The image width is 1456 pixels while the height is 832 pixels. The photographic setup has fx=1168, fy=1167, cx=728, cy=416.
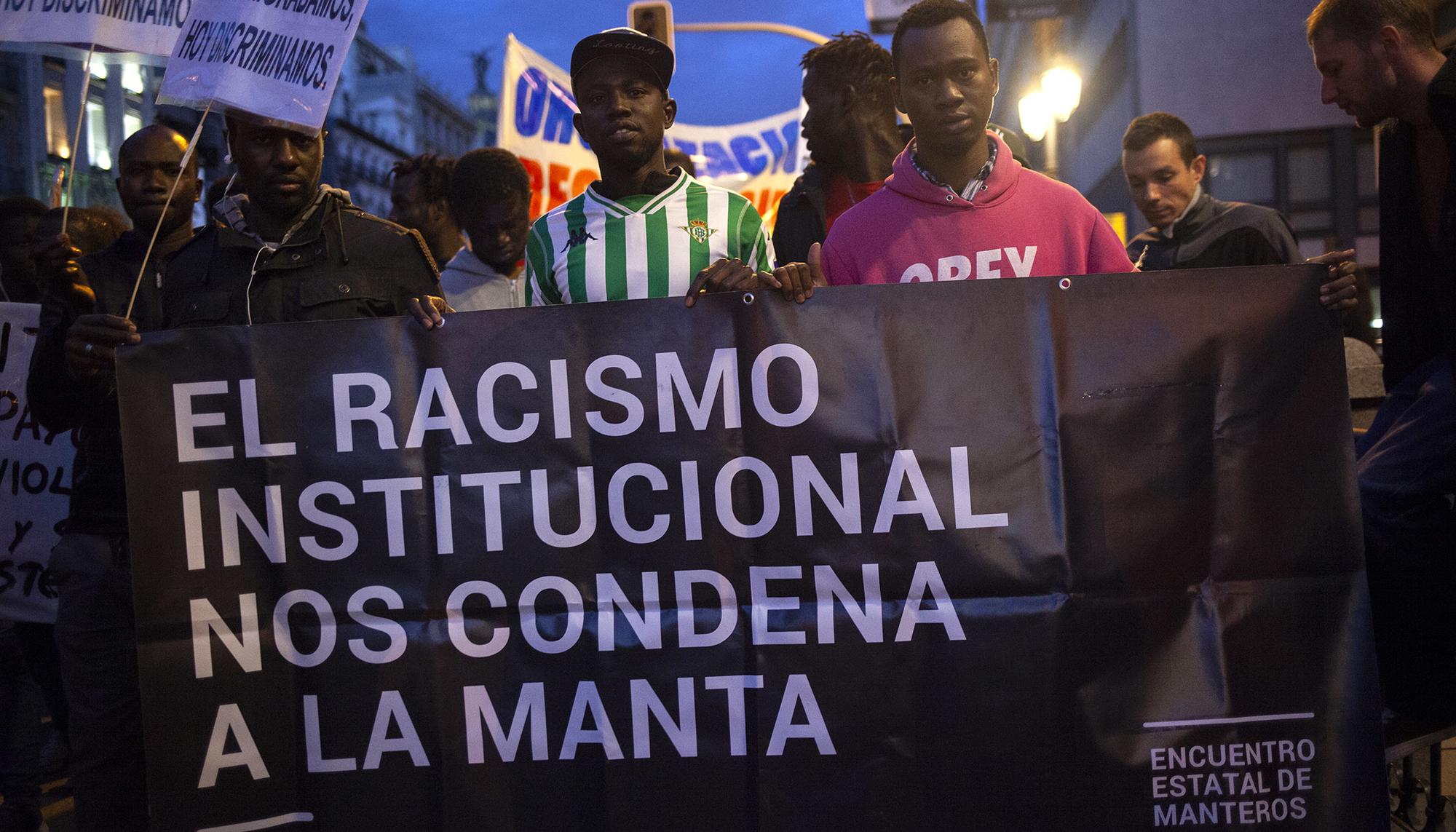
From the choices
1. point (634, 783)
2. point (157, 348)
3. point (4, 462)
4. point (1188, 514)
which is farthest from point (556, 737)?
point (4, 462)

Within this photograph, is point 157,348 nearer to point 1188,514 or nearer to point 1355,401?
point 1188,514

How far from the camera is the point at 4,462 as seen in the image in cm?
434

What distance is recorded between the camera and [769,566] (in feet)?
8.51

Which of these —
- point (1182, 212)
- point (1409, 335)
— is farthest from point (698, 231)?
point (1182, 212)

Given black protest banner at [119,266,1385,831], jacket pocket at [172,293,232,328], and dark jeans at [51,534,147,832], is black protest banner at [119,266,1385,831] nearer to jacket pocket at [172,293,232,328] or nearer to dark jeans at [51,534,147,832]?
jacket pocket at [172,293,232,328]

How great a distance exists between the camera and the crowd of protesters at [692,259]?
9.54 ft

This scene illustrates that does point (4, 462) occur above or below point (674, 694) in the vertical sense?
above

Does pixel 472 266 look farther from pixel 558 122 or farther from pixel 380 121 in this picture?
pixel 380 121

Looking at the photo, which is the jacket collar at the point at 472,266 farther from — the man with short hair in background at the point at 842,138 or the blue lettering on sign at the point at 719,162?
the blue lettering on sign at the point at 719,162

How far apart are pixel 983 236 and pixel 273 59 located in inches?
71.1

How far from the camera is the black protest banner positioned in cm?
250

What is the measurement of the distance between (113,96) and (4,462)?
1347 inches

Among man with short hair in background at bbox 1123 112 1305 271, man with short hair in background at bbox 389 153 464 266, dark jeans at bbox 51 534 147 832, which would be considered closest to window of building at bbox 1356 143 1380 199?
man with short hair in background at bbox 1123 112 1305 271

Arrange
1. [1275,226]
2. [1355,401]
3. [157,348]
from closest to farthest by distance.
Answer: [157,348] → [1275,226] → [1355,401]
